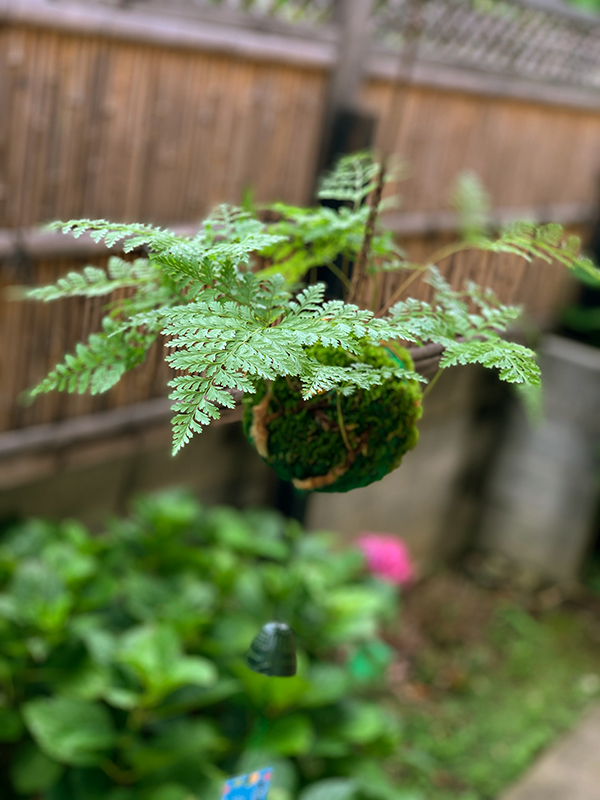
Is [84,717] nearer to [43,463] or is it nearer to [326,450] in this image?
[43,463]

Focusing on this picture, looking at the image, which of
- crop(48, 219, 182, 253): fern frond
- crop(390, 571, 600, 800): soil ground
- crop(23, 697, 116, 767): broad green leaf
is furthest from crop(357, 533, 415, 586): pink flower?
crop(48, 219, 182, 253): fern frond

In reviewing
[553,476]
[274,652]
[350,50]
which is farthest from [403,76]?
[274,652]

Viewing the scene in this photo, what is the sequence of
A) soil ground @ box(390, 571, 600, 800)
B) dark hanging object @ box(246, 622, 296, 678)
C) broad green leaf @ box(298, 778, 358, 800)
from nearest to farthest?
dark hanging object @ box(246, 622, 296, 678)
broad green leaf @ box(298, 778, 358, 800)
soil ground @ box(390, 571, 600, 800)

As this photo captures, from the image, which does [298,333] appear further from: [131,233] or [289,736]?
[289,736]

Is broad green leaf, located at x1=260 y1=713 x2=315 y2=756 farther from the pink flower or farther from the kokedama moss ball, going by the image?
the kokedama moss ball

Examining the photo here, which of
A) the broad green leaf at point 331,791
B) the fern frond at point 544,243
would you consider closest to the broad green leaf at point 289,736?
the broad green leaf at point 331,791
